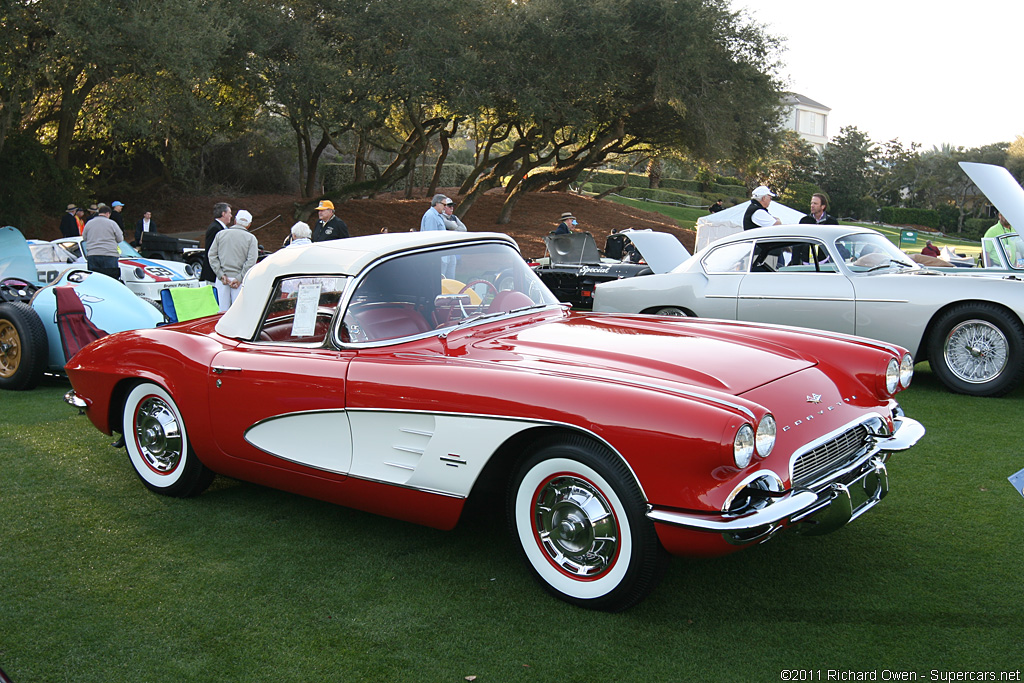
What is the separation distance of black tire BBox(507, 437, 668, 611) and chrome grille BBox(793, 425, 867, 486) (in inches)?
25.0

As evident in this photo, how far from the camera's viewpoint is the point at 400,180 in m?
35.8

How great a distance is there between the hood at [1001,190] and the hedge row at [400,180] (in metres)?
28.6

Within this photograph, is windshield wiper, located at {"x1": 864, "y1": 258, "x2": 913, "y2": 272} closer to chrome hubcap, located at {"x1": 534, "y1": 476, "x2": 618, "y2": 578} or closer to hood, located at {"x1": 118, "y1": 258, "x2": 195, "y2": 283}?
chrome hubcap, located at {"x1": 534, "y1": 476, "x2": 618, "y2": 578}

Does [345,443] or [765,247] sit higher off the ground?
[765,247]

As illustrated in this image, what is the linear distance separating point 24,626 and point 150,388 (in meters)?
1.67

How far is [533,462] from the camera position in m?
3.21

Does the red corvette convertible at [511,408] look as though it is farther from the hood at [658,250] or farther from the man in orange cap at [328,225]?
the man in orange cap at [328,225]

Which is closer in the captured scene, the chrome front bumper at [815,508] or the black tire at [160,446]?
the chrome front bumper at [815,508]

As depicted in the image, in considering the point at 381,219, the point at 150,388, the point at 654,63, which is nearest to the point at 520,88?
the point at 654,63

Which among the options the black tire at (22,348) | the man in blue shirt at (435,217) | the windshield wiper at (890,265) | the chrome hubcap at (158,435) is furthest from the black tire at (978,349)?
the black tire at (22,348)

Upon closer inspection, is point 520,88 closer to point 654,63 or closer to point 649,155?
point 654,63

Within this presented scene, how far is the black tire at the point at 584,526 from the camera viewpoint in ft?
9.76

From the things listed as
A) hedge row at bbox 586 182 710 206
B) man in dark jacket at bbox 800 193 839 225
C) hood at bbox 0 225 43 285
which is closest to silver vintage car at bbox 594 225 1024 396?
man in dark jacket at bbox 800 193 839 225

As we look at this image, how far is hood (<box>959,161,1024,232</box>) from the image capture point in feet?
23.5
